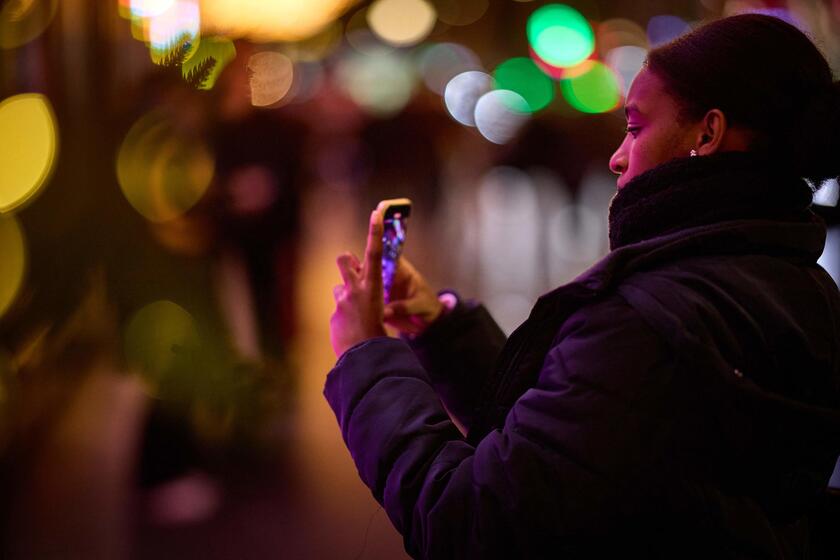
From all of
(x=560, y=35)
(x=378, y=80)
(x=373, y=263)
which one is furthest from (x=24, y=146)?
(x=560, y=35)

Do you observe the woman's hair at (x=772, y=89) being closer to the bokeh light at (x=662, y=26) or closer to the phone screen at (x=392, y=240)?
the phone screen at (x=392, y=240)

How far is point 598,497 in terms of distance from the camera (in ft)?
2.79

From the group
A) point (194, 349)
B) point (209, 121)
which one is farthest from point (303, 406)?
point (209, 121)

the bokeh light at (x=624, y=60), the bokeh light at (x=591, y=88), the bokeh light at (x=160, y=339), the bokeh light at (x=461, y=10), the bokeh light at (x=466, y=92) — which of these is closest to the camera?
the bokeh light at (x=160, y=339)

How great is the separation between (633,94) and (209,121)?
48.8 inches

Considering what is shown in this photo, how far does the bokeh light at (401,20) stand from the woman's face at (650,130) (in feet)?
23.9

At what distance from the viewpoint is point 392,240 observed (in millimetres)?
1411

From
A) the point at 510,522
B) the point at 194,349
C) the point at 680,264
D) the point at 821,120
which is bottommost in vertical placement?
the point at 194,349

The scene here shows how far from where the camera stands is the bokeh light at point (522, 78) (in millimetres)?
11062

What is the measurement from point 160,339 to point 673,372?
61.7 inches

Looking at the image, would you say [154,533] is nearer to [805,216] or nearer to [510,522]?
[510,522]

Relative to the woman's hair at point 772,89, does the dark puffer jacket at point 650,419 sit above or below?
below

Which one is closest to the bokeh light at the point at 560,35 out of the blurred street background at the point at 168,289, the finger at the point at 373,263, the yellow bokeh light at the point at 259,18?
the blurred street background at the point at 168,289

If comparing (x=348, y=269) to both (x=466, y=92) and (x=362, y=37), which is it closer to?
(x=362, y=37)
